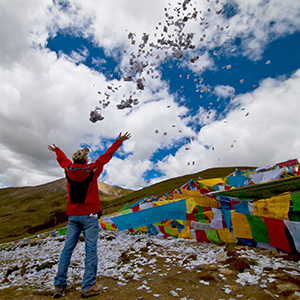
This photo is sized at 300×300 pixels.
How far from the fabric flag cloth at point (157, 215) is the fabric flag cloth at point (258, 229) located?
3833 millimetres

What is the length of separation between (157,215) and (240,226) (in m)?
4.68

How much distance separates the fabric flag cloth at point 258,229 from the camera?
24.6 ft

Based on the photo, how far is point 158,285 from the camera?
504 cm

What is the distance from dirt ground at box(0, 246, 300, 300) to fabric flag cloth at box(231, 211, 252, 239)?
2536 millimetres

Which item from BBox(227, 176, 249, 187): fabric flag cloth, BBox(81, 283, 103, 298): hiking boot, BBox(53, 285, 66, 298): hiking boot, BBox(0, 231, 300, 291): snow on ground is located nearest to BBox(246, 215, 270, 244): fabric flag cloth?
BBox(0, 231, 300, 291): snow on ground

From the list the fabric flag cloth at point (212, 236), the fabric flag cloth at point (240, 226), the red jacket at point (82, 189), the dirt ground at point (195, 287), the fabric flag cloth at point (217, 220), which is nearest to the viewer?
the dirt ground at point (195, 287)

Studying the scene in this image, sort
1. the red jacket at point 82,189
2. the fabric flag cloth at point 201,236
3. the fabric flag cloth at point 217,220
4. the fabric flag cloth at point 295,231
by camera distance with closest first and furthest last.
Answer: the red jacket at point 82,189 → the fabric flag cloth at point 295,231 → the fabric flag cloth at point 201,236 → the fabric flag cloth at point 217,220

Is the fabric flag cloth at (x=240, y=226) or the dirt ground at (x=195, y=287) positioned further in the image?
the fabric flag cloth at (x=240, y=226)

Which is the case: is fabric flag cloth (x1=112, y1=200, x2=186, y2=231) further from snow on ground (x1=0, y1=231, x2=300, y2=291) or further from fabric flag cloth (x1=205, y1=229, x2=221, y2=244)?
snow on ground (x1=0, y1=231, x2=300, y2=291)

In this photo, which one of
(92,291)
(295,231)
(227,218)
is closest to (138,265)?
(92,291)

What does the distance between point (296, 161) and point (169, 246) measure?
19858 millimetres

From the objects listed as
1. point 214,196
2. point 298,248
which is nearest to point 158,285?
point 298,248

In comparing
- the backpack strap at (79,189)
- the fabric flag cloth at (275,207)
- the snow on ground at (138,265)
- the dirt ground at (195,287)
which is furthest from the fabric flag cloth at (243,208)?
the backpack strap at (79,189)

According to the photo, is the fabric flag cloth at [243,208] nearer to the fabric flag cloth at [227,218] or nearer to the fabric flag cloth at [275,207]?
the fabric flag cloth at [275,207]
